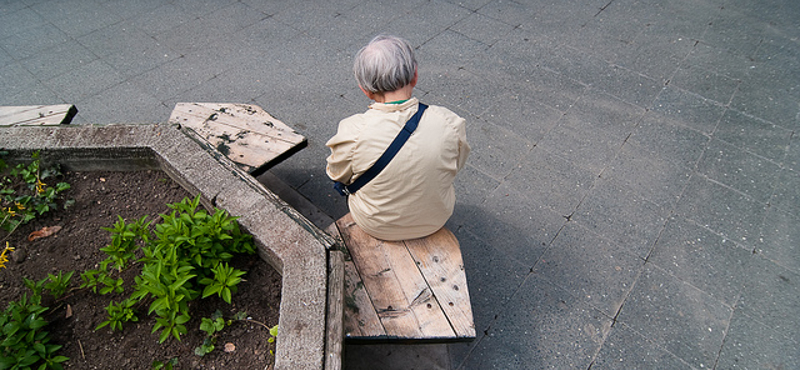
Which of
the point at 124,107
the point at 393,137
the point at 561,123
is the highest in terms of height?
the point at 393,137

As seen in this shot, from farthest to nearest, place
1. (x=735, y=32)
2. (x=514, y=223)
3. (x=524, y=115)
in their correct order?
(x=735, y=32)
(x=524, y=115)
(x=514, y=223)

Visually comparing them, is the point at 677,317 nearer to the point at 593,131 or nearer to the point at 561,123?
the point at 593,131

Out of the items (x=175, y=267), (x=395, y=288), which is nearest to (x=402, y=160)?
(x=395, y=288)

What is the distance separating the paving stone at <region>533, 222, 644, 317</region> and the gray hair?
171cm

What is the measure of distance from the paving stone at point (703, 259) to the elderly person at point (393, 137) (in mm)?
1866

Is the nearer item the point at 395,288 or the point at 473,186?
the point at 395,288

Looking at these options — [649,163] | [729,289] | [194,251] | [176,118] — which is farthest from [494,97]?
[194,251]

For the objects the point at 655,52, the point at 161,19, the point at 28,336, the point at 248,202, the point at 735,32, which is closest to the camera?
the point at 28,336

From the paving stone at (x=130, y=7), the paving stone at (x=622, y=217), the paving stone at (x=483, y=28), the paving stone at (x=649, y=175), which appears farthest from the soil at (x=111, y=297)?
the paving stone at (x=483, y=28)

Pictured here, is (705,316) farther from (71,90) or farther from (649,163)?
(71,90)

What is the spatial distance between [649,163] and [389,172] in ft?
8.77

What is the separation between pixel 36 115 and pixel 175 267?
2.07 m

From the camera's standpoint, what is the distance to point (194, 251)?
201cm

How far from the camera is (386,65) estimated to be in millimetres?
1961
